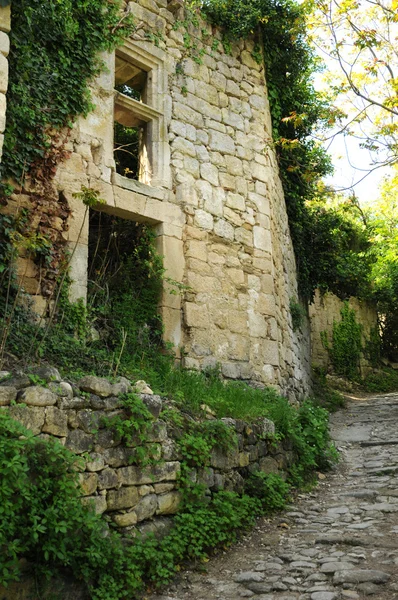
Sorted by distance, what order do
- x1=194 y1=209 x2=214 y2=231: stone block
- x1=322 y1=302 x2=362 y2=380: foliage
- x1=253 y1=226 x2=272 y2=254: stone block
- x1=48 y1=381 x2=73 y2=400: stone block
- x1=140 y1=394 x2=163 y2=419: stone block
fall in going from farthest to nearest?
x1=322 y1=302 x2=362 y2=380: foliage
x1=253 y1=226 x2=272 y2=254: stone block
x1=194 y1=209 x2=214 y2=231: stone block
x1=140 y1=394 x2=163 y2=419: stone block
x1=48 y1=381 x2=73 y2=400: stone block

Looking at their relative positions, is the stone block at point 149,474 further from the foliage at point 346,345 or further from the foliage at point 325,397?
the foliage at point 346,345

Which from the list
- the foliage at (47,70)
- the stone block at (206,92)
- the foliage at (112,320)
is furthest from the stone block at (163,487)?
the stone block at (206,92)

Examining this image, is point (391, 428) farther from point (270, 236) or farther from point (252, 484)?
point (252, 484)

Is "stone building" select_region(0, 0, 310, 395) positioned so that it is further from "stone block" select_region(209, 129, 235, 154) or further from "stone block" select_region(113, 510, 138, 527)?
"stone block" select_region(113, 510, 138, 527)

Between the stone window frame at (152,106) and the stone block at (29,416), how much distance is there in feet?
11.8

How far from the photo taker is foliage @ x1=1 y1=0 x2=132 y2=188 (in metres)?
5.29

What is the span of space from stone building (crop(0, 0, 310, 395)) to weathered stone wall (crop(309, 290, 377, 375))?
5.92 m

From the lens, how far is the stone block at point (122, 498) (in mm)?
3594

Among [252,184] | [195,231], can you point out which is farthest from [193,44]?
[195,231]

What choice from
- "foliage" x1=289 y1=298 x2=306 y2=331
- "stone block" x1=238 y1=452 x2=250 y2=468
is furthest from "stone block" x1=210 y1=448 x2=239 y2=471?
"foliage" x1=289 y1=298 x2=306 y2=331

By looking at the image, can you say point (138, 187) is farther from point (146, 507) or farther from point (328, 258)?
point (328, 258)

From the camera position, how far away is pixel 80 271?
5.63m

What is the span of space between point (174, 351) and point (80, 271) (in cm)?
136

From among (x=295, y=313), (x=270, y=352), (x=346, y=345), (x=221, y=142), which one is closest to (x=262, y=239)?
(x=221, y=142)
